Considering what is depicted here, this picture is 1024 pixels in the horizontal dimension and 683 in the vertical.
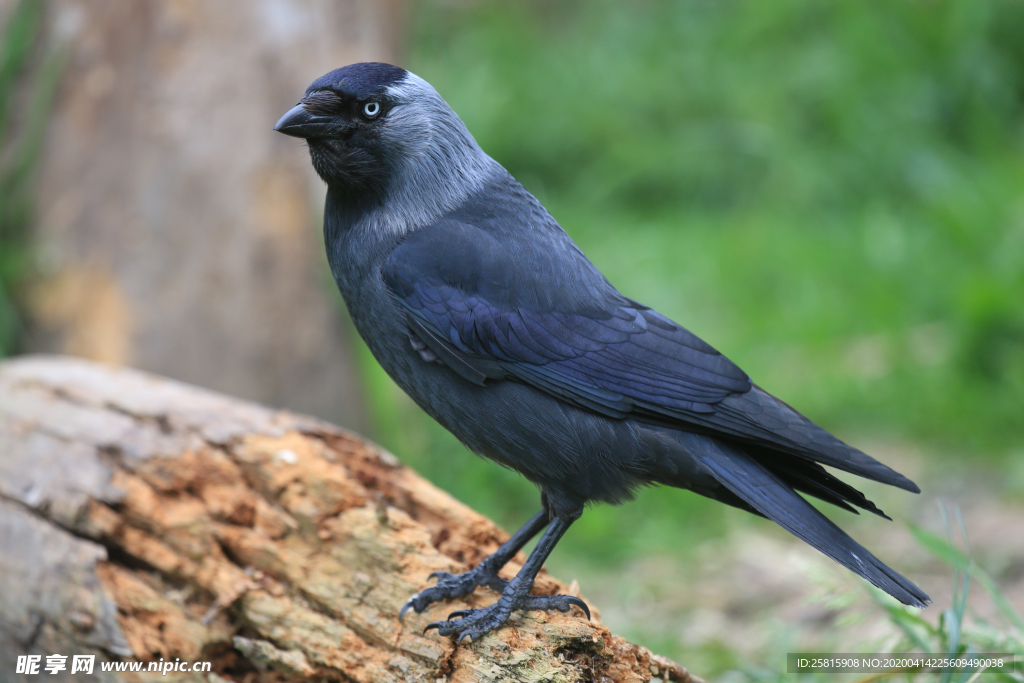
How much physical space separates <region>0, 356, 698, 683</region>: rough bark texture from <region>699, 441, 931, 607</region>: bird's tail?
0.52 m

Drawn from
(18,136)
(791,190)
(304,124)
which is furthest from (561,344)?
(791,190)

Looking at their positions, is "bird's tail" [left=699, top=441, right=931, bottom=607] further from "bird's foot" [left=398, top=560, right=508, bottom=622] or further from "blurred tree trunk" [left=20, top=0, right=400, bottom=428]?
"blurred tree trunk" [left=20, top=0, right=400, bottom=428]

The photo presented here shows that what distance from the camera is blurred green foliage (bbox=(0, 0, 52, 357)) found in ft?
15.2

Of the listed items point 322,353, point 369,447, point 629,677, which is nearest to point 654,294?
point 322,353

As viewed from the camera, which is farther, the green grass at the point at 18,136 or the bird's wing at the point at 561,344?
the green grass at the point at 18,136

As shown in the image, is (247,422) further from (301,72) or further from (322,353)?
(301,72)

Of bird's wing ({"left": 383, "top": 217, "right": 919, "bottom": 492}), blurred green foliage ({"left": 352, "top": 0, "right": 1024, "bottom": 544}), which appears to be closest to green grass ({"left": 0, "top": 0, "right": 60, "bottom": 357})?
blurred green foliage ({"left": 352, "top": 0, "right": 1024, "bottom": 544})

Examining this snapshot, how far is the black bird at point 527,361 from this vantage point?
2.63 meters

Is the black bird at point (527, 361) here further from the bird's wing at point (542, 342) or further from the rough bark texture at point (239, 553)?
the rough bark texture at point (239, 553)

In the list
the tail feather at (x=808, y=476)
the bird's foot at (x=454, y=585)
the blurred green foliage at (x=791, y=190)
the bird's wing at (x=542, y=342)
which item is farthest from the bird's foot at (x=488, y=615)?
the blurred green foliage at (x=791, y=190)

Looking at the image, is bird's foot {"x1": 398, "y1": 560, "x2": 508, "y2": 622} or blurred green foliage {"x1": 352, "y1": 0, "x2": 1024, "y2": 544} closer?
bird's foot {"x1": 398, "y1": 560, "x2": 508, "y2": 622}

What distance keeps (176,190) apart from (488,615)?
10.3 feet

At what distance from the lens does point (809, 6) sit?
29.3 ft

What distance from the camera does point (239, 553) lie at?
3.01 metres
